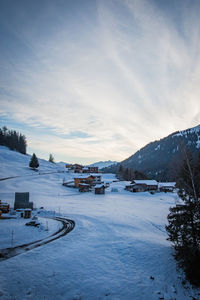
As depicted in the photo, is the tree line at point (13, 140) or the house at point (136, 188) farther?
the tree line at point (13, 140)

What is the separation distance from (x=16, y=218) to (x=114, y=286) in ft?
80.1

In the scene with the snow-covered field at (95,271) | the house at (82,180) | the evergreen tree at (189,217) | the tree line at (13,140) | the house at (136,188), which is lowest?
the house at (136,188)

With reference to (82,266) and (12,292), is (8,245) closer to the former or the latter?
(12,292)

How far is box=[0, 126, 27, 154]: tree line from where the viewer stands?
440 ft

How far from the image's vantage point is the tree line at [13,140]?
5285 inches

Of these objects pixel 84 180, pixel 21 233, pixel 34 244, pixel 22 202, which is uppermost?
pixel 84 180

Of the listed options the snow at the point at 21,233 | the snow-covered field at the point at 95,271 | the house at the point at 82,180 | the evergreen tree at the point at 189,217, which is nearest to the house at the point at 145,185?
the house at the point at 82,180

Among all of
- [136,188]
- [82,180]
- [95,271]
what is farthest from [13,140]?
[95,271]

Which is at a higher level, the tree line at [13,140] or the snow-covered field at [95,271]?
the tree line at [13,140]

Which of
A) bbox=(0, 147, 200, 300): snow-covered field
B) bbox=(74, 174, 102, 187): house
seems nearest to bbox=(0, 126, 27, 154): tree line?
bbox=(74, 174, 102, 187): house

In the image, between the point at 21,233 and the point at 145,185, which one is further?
the point at 145,185

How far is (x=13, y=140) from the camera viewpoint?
5369 inches

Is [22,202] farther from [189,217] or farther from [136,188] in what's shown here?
[136,188]

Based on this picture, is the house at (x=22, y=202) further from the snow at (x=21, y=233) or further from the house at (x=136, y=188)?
the house at (x=136, y=188)
